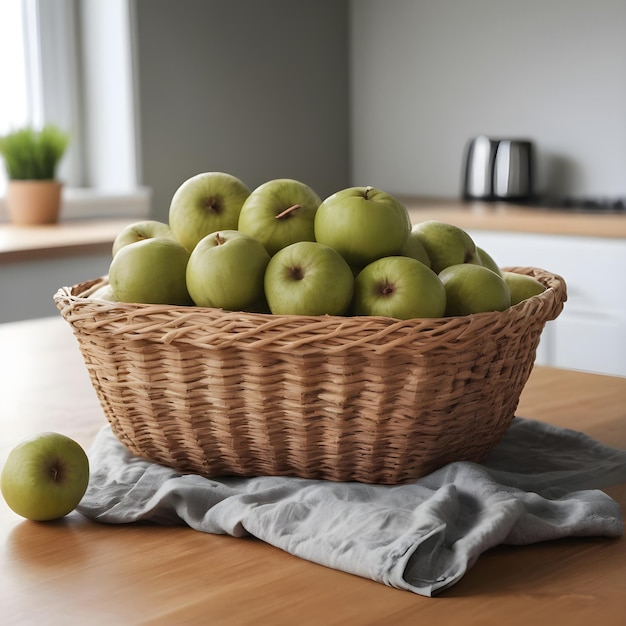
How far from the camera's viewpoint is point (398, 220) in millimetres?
851

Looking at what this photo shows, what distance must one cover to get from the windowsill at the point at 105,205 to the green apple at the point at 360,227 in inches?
94.6

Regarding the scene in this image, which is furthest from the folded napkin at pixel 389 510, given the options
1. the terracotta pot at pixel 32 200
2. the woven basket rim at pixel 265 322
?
the terracotta pot at pixel 32 200

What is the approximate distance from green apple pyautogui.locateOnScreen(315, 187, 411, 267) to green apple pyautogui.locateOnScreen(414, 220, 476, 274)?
0.06 metres

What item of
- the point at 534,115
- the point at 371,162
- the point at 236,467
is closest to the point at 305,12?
the point at 371,162

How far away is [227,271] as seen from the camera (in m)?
0.81

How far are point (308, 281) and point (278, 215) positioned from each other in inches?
4.1

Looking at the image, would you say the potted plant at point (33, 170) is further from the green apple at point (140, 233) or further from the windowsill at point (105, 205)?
the green apple at point (140, 233)

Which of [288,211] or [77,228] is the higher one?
[288,211]

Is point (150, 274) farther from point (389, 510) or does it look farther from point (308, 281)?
point (389, 510)

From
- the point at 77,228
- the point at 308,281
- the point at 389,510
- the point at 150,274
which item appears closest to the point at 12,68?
the point at 77,228

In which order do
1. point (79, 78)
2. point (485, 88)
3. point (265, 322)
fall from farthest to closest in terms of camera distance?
point (485, 88), point (79, 78), point (265, 322)

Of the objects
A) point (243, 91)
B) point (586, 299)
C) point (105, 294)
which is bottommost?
point (586, 299)

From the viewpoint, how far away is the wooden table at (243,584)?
614 mm

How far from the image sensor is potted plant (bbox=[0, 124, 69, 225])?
288cm
